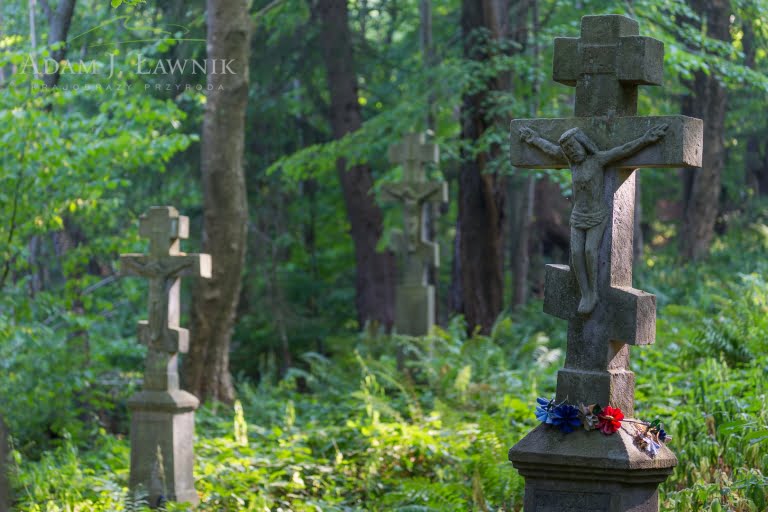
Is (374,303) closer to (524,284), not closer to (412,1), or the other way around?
(524,284)

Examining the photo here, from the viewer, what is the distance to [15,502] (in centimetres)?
775

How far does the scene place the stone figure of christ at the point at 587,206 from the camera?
507cm

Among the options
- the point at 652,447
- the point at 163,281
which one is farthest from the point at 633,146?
the point at 163,281

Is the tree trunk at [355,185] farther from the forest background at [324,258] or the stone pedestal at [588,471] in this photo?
the stone pedestal at [588,471]

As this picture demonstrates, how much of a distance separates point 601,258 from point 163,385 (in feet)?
15.0

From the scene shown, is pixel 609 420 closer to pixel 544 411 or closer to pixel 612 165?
pixel 544 411

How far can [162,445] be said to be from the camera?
27.3 ft

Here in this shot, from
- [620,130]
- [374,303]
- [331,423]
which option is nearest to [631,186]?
[620,130]

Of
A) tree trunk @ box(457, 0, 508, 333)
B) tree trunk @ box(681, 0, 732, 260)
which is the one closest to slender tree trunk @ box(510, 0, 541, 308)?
tree trunk @ box(681, 0, 732, 260)

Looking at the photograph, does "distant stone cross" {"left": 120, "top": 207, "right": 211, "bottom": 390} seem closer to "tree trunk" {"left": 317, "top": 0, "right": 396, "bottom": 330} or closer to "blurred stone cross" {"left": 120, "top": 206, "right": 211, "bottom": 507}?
"blurred stone cross" {"left": 120, "top": 206, "right": 211, "bottom": 507}

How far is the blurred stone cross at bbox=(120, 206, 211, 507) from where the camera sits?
825 cm

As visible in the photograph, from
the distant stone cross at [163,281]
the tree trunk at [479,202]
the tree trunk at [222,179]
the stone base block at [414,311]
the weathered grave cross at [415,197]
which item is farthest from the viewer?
the tree trunk at [479,202]

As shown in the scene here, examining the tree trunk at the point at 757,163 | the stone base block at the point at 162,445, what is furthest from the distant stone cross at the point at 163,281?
the tree trunk at the point at 757,163

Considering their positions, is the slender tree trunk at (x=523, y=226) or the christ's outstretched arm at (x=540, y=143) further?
Result: the slender tree trunk at (x=523, y=226)
